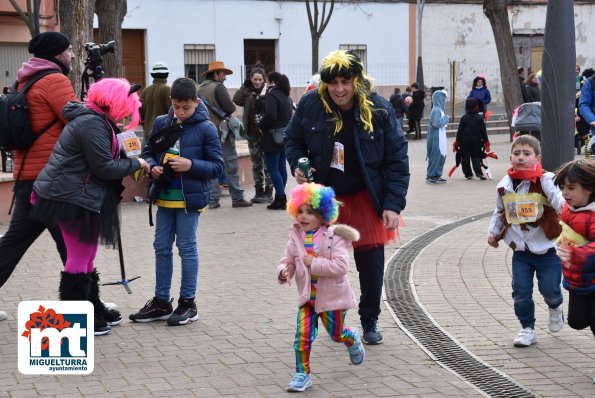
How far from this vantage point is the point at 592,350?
→ 6301mm

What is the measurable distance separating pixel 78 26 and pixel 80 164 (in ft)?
29.4

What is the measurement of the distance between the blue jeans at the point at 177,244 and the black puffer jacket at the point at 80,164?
663 mm

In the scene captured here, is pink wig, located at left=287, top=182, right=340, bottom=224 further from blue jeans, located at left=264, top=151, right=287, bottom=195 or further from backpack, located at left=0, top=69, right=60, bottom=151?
blue jeans, located at left=264, top=151, right=287, bottom=195

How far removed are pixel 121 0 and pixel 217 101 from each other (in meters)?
6.58

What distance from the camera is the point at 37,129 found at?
22.2 feet

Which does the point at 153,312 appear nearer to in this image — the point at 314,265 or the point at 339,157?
the point at 339,157

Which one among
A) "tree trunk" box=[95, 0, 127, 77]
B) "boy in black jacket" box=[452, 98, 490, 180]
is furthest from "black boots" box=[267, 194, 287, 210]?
"tree trunk" box=[95, 0, 127, 77]

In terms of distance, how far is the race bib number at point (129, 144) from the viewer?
661 centimetres

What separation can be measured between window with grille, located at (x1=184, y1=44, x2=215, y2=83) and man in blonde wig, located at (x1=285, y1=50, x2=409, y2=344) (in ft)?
91.7

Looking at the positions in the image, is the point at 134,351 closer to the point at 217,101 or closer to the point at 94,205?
the point at 94,205

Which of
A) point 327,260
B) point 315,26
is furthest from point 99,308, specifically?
point 315,26

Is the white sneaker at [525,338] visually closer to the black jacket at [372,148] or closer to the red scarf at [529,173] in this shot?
the red scarf at [529,173]

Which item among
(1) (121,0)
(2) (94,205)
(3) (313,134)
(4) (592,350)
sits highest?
(1) (121,0)

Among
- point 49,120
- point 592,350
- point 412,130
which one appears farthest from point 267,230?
point 412,130
